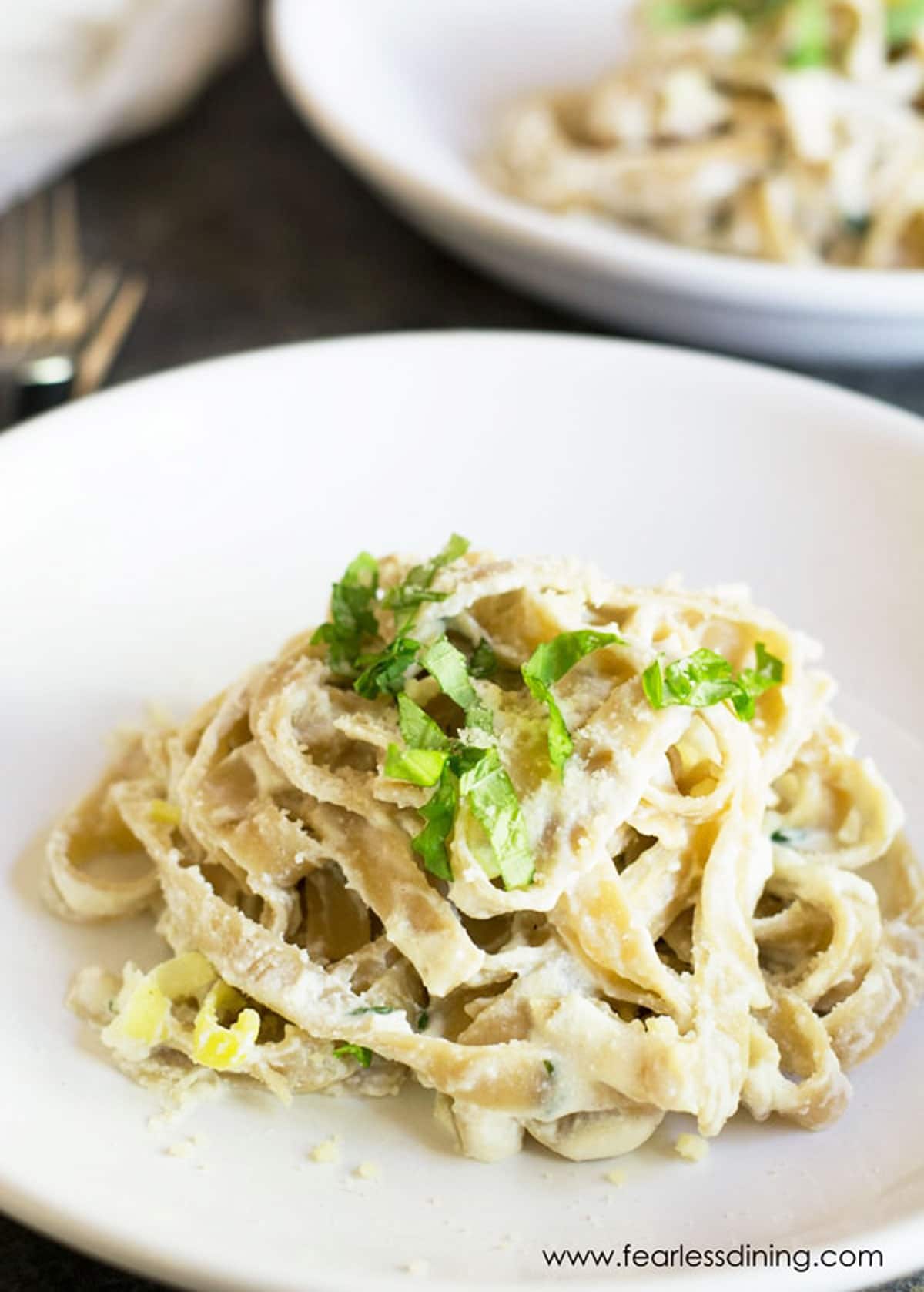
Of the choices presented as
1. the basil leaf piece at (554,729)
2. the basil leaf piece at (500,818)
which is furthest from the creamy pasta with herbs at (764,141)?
the basil leaf piece at (500,818)

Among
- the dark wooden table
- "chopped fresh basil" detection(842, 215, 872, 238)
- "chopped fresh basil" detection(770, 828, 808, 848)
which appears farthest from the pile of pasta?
"chopped fresh basil" detection(842, 215, 872, 238)

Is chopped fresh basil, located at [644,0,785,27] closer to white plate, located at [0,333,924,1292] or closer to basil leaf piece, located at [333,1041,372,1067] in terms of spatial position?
white plate, located at [0,333,924,1292]

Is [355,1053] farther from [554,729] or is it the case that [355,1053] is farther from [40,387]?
[40,387]

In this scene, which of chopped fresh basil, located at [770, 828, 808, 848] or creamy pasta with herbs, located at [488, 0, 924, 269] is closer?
chopped fresh basil, located at [770, 828, 808, 848]

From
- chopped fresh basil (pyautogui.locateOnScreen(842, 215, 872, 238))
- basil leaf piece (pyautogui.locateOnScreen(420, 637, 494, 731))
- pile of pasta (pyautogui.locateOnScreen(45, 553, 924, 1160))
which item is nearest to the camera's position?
pile of pasta (pyautogui.locateOnScreen(45, 553, 924, 1160))

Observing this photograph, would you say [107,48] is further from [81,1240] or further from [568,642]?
[81,1240]

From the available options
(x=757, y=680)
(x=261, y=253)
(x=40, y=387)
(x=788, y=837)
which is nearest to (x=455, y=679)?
(x=757, y=680)
